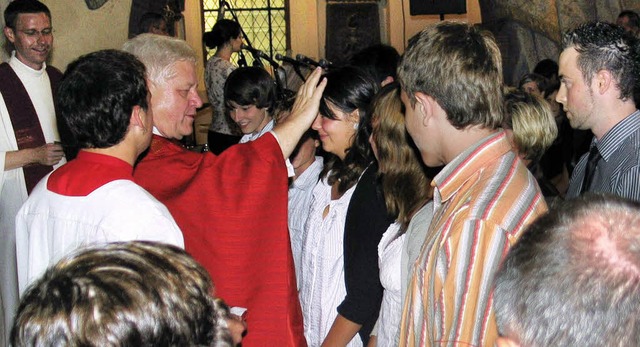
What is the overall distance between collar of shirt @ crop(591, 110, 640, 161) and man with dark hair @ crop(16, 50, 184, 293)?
154 centimetres

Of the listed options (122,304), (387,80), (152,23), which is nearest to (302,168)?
(387,80)

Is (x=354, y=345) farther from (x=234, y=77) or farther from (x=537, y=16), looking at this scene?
(x=537, y=16)

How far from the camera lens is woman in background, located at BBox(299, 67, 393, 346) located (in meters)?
2.86

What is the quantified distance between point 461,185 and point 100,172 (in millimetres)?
925

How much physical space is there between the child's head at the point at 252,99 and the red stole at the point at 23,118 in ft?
3.43

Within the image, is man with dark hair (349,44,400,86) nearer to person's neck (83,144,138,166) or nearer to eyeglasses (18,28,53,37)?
eyeglasses (18,28,53,37)

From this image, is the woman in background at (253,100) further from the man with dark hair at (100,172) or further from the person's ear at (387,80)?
the man with dark hair at (100,172)

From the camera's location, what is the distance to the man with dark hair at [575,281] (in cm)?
111

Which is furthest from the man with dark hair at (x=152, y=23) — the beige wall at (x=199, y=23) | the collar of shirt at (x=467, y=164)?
the collar of shirt at (x=467, y=164)

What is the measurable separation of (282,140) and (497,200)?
1.06m

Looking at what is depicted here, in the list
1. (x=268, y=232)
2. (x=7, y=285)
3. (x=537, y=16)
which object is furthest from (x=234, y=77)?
(x=537, y=16)

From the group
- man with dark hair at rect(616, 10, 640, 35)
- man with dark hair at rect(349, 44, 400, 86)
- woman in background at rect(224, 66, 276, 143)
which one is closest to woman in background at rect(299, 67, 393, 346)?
man with dark hair at rect(349, 44, 400, 86)

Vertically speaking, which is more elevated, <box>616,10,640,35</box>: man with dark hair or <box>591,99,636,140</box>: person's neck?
<box>591,99,636,140</box>: person's neck

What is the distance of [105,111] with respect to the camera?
7.45 ft
